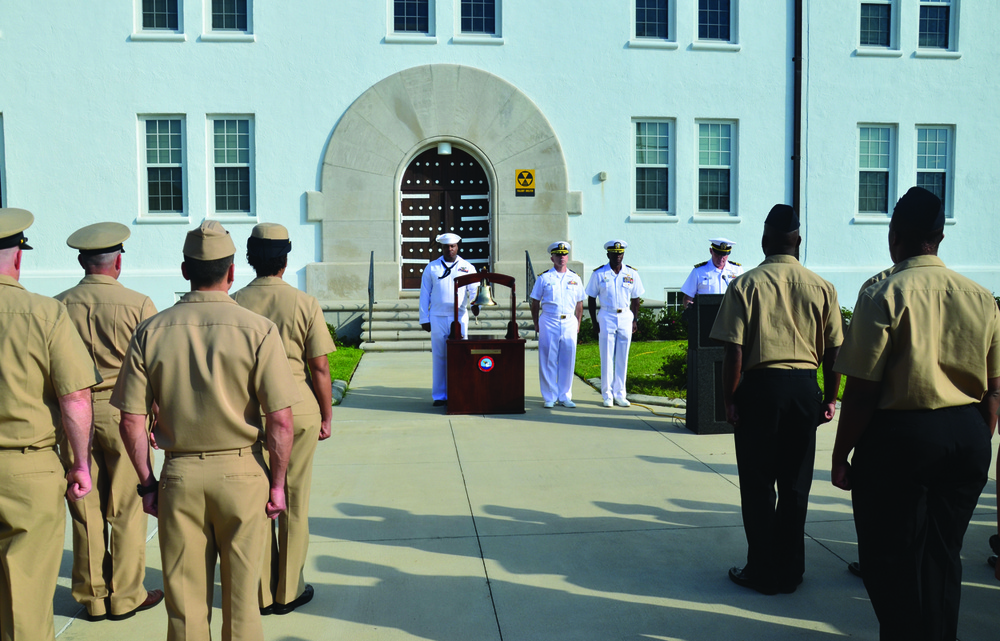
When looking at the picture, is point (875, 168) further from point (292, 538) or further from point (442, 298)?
point (292, 538)

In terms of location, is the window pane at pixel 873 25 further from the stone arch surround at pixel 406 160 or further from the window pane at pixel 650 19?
the stone arch surround at pixel 406 160

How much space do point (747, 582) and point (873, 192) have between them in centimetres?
1645

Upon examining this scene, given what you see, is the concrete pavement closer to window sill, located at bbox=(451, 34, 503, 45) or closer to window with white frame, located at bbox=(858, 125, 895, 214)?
window sill, located at bbox=(451, 34, 503, 45)

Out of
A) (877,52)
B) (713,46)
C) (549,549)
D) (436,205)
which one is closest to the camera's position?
(549,549)

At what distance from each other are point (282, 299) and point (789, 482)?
314 centimetres

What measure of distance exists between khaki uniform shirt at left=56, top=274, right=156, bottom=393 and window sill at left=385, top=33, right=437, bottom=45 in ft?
45.2

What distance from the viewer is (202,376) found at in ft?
11.3

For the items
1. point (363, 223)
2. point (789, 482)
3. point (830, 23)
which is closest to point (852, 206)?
point (830, 23)

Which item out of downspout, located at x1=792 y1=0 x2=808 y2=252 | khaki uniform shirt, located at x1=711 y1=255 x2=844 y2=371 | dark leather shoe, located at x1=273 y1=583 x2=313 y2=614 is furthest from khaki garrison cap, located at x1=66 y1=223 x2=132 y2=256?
downspout, located at x1=792 y1=0 x2=808 y2=252

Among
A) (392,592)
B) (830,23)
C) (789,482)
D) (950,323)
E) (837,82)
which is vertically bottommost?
(392,592)

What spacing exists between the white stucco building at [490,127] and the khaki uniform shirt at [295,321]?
1276 cm

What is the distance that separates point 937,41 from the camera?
19062 millimetres

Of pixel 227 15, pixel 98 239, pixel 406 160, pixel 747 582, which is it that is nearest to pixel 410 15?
pixel 406 160

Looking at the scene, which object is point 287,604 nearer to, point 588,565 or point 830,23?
point 588,565
